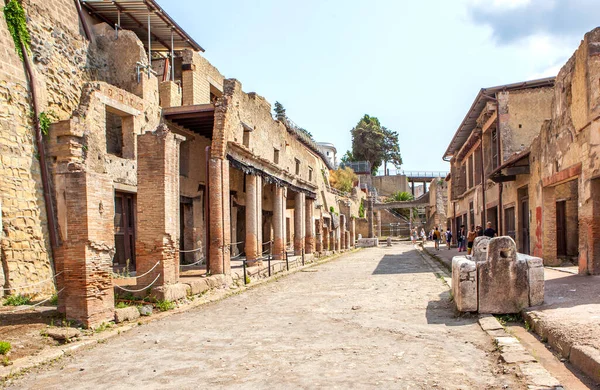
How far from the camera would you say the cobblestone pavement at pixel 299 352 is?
14.9 ft

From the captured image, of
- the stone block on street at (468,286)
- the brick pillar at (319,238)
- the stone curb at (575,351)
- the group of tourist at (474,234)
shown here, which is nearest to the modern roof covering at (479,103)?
the group of tourist at (474,234)

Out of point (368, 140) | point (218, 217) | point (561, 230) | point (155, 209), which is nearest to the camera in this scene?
point (155, 209)

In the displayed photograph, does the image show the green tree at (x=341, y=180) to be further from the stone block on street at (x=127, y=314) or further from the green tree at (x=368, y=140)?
the stone block on street at (x=127, y=314)

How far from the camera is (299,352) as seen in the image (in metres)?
5.55

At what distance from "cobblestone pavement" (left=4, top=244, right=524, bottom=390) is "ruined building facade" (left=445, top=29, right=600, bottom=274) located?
427 centimetres

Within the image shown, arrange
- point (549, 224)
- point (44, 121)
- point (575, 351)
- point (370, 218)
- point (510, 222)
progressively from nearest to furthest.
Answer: point (575, 351) → point (44, 121) → point (549, 224) → point (510, 222) → point (370, 218)

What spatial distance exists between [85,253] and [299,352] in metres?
3.74

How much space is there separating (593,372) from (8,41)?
1185 centimetres

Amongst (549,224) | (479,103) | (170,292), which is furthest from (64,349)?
(479,103)

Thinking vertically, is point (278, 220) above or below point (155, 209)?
below

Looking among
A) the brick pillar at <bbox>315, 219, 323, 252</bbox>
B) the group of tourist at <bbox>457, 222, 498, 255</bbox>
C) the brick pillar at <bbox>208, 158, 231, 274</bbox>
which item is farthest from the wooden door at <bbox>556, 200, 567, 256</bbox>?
the brick pillar at <bbox>315, 219, 323, 252</bbox>

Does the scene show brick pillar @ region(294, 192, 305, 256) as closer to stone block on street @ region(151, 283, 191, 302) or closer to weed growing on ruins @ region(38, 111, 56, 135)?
stone block on street @ region(151, 283, 191, 302)

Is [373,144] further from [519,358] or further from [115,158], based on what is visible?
[519,358]

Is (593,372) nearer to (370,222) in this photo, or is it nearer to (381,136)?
(370,222)
